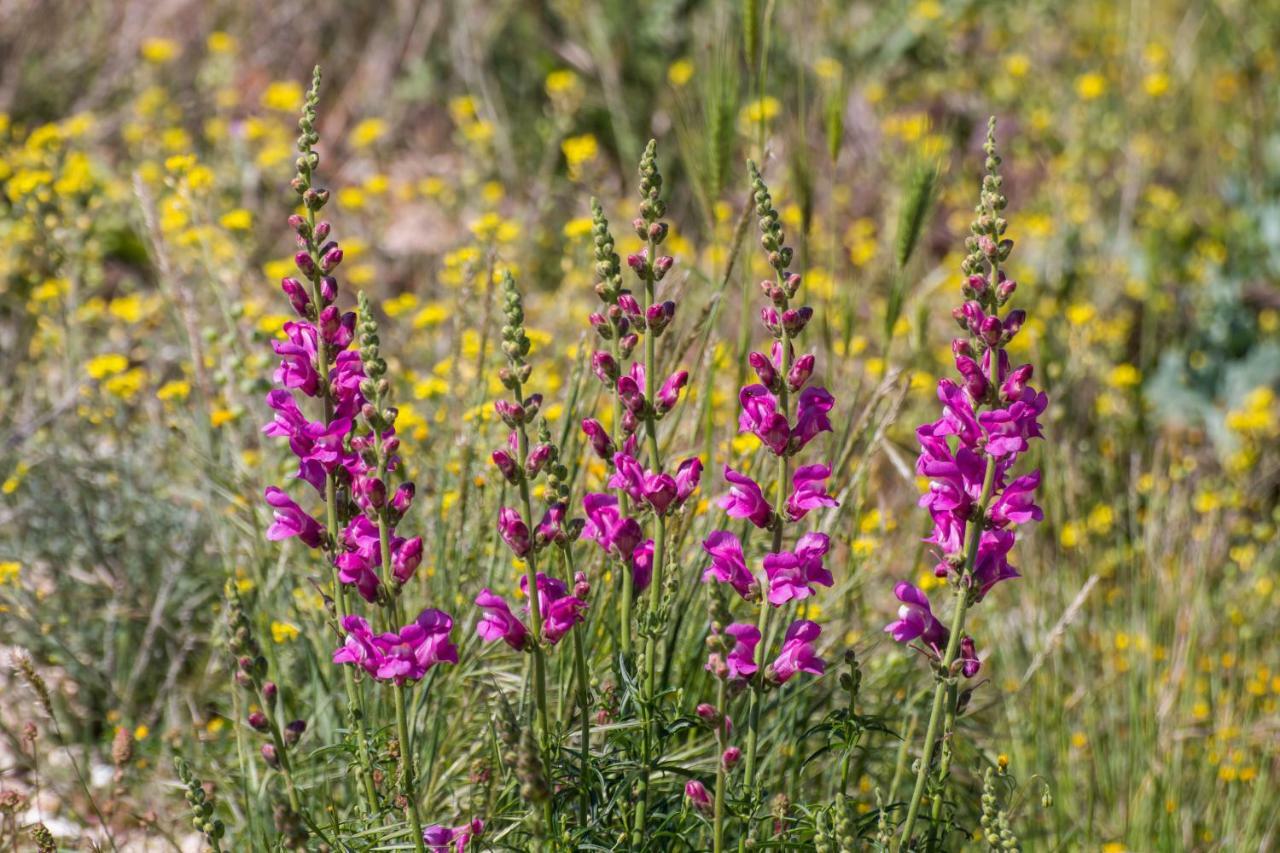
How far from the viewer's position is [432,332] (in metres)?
4.75

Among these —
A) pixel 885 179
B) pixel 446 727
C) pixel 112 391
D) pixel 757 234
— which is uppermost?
pixel 885 179

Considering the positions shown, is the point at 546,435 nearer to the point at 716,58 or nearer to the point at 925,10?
the point at 716,58

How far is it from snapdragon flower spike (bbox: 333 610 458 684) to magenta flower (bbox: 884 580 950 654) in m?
0.67

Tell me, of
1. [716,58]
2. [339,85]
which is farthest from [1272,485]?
[339,85]

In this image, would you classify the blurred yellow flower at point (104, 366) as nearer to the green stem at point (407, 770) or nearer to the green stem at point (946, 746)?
the green stem at point (407, 770)

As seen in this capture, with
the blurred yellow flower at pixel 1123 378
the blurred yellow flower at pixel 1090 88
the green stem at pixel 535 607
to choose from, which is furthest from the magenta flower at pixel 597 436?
the blurred yellow flower at pixel 1090 88

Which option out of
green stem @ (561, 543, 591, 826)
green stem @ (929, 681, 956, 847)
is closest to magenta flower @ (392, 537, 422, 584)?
green stem @ (561, 543, 591, 826)

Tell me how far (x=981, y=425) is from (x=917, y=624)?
34 centimetres

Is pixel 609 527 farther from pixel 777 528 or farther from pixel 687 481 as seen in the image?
pixel 777 528

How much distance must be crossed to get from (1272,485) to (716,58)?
290cm

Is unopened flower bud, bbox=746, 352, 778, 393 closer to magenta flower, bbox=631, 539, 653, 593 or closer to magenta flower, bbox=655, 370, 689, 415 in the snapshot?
magenta flower, bbox=655, 370, 689, 415

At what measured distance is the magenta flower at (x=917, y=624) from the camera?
214 centimetres

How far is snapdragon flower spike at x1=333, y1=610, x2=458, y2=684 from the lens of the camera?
204 centimetres

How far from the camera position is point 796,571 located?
2.09 m
